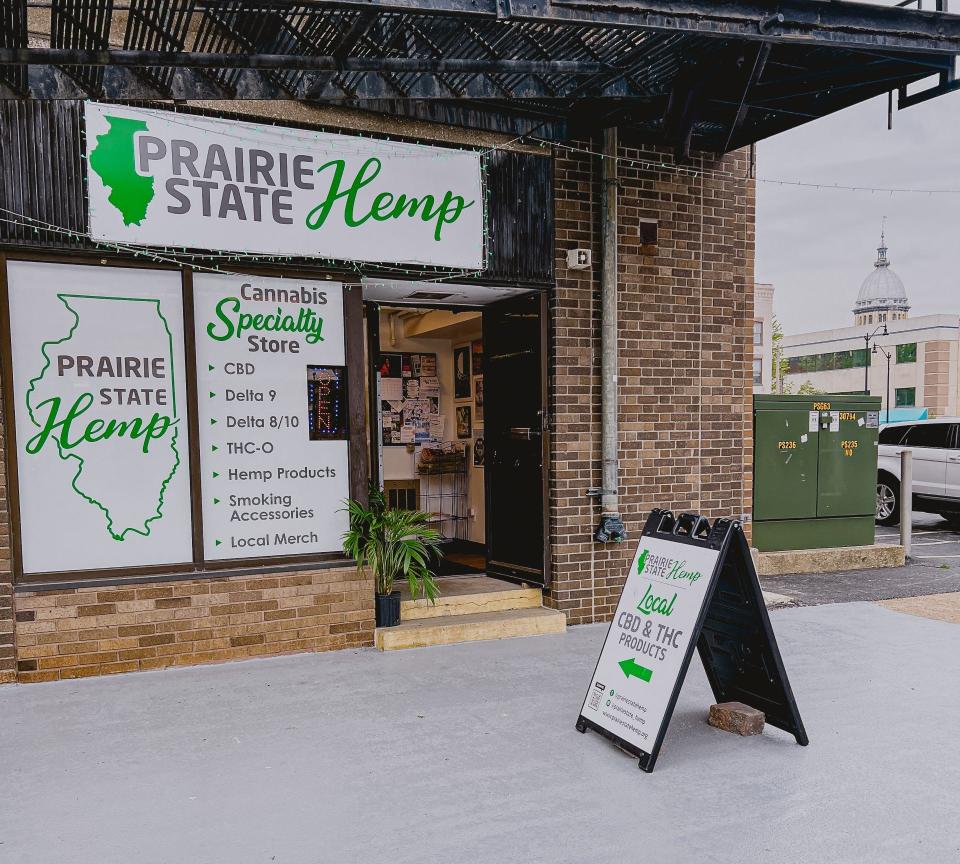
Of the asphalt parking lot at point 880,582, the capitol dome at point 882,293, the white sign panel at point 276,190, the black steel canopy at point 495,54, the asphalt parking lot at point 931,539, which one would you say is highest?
the capitol dome at point 882,293

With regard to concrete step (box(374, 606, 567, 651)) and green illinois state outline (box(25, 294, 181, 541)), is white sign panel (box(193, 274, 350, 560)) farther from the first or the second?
concrete step (box(374, 606, 567, 651))

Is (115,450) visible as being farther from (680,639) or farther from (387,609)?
(680,639)

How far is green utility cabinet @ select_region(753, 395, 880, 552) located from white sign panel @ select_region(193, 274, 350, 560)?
5.12m

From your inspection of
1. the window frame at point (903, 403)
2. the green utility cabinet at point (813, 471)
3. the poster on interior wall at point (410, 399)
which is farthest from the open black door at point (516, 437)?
the window frame at point (903, 403)

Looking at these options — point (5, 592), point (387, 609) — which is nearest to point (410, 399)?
point (387, 609)

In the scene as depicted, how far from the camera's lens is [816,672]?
5.30 m

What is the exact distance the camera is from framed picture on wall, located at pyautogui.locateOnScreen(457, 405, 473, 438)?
8914 mm

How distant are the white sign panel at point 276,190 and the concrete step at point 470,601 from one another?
2727 mm

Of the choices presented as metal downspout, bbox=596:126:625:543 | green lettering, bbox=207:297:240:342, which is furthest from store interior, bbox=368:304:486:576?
green lettering, bbox=207:297:240:342

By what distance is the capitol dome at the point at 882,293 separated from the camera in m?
107

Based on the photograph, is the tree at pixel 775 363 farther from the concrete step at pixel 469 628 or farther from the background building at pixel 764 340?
the concrete step at pixel 469 628

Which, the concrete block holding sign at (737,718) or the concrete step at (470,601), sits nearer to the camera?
the concrete block holding sign at (737,718)

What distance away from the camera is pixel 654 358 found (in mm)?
6801

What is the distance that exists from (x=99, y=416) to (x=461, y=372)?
14.8 ft
